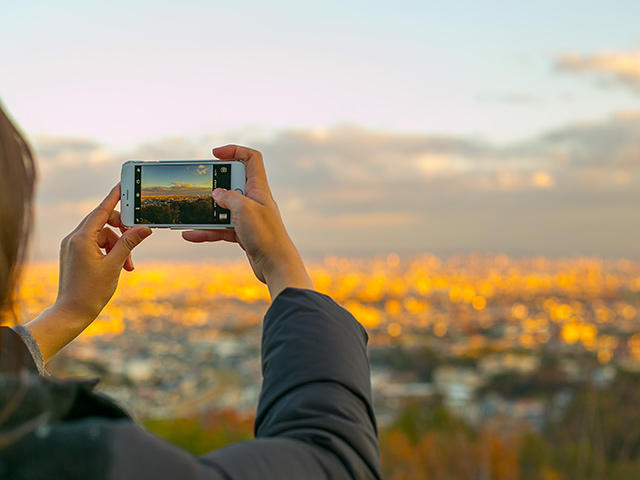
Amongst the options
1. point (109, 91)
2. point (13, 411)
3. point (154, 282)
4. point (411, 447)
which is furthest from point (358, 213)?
point (13, 411)

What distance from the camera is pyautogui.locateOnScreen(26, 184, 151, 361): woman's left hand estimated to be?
0.89 meters

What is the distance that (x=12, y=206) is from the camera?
Answer: 1.64ft

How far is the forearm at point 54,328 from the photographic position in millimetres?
846

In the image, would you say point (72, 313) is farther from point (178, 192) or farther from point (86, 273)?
point (178, 192)

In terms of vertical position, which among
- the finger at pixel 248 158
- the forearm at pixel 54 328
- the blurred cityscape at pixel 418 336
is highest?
the finger at pixel 248 158

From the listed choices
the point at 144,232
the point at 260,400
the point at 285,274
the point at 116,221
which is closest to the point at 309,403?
the point at 260,400

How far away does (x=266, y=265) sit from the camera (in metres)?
0.77

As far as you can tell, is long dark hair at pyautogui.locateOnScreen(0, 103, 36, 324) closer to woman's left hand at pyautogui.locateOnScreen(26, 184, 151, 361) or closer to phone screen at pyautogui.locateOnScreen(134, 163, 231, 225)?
woman's left hand at pyautogui.locateOnScreen(26, 184, 151, 361)

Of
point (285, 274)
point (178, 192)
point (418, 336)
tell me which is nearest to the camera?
point (285, 274)

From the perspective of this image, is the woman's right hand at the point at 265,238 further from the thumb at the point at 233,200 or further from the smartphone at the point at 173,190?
the smartphone at the point at 173,190

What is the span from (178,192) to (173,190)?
0.01 meters

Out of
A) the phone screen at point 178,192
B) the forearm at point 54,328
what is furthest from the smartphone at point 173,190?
the forearm at point 54,328

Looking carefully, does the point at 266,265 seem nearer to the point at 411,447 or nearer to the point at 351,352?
the point at 351,352

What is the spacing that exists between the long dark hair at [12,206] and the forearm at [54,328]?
0.32 meters
